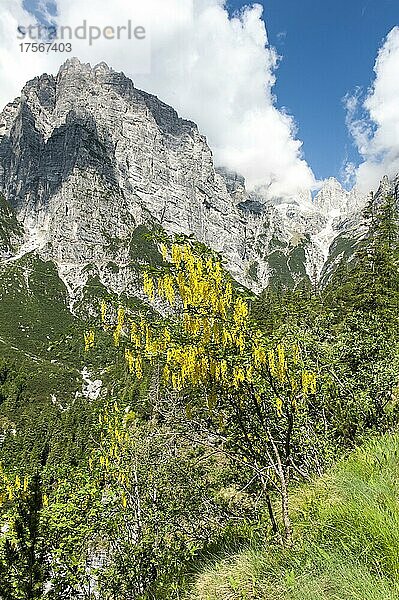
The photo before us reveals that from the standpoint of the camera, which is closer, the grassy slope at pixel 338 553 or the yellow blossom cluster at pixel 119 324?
the grassy slope at pixel 338 553

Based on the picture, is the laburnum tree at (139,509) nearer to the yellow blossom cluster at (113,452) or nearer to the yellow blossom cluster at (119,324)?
the yellow blossom cluster at (113,452)

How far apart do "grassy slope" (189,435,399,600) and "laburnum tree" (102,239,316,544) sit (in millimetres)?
870

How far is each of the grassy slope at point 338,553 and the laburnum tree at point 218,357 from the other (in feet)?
2.86

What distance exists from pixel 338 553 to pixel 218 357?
272 cm

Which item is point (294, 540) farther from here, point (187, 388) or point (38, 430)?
point (38, 430)

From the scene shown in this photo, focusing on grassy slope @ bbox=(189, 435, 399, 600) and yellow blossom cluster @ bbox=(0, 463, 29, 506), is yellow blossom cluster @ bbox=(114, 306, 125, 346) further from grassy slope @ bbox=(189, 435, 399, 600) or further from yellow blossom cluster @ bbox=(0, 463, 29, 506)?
yellow blossom cluster @ bbox=(0, 463, 29, 506)

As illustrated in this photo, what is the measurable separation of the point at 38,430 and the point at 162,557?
91721mm

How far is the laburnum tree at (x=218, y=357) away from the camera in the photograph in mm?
5742

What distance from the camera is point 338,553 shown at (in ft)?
11.6

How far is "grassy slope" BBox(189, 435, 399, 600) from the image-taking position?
10.2ft

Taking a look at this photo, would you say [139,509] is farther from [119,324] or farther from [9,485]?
[119,324]

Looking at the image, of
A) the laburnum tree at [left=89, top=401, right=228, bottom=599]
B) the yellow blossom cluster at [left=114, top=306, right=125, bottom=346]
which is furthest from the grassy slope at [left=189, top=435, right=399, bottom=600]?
the laburnum tree at [left=89, top=401, right=228, bottom=599]

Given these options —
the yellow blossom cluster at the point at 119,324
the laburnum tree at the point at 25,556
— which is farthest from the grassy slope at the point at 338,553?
the yellow blossom cluster at the point at 119,324

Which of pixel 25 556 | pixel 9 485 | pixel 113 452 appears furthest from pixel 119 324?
pixel 113 452
